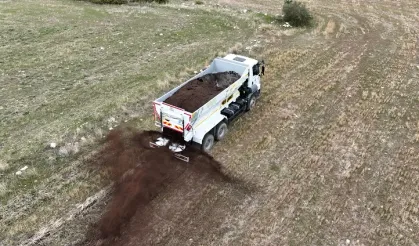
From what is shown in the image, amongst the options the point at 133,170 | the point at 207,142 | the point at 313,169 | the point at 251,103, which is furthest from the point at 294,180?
the point at 133,170

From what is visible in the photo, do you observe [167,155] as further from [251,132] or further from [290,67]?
[290,67]

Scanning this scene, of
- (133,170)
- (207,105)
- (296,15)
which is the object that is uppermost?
(207,105)

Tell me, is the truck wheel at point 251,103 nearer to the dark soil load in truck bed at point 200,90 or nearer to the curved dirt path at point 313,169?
the curved dirt path at point 313,169

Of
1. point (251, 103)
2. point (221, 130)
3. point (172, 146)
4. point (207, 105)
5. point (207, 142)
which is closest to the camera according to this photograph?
point (207, 105)

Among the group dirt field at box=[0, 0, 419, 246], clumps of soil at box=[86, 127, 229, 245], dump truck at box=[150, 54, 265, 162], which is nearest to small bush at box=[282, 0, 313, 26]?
dirt field at box=[0, 0, 419, 246]

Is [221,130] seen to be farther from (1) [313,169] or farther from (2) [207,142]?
(1) [313,169]

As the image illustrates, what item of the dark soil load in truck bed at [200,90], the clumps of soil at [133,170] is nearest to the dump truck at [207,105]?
the dark soil load in truck bed at [200,90]
